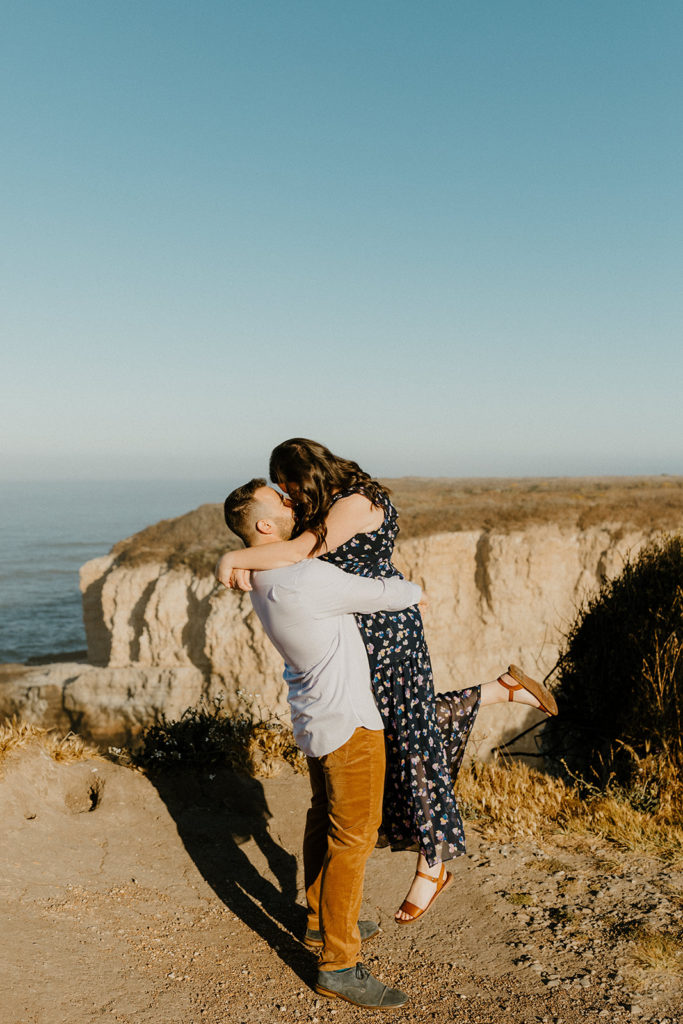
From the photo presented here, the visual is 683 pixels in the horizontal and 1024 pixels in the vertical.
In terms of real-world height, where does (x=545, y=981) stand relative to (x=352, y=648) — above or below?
below

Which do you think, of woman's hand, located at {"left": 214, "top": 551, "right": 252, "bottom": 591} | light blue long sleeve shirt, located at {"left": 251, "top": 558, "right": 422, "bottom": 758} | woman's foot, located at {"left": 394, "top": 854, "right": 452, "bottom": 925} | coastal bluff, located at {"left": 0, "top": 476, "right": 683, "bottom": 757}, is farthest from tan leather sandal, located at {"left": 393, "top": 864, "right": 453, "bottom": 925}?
coastal bluff, located at {"left": 0, "top": 476, "right": 683, "bottom": 757}

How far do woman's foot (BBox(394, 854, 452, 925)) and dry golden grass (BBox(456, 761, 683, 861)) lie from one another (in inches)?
73.0

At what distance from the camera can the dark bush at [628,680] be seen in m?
5.73

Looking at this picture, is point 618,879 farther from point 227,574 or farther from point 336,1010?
point 227,574

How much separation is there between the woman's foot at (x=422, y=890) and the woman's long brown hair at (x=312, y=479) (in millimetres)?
1692

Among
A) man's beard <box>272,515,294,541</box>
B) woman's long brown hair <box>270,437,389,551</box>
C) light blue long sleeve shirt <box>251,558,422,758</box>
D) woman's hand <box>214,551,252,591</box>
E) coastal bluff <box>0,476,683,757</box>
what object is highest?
woman's long brown hair <box>270,437,389,551</box>

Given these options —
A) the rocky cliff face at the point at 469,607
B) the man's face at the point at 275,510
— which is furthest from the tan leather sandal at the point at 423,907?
the rocky cliff face at the point at 469,607

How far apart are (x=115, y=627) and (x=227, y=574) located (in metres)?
17.4

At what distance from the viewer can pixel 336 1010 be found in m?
3.21

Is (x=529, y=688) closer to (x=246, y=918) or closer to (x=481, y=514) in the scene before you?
(x=246, y=918)

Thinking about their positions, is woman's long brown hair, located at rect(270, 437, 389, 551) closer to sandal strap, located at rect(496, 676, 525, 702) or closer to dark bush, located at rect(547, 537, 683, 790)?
sandal strap, located at rect(496, 676, 525, 702)

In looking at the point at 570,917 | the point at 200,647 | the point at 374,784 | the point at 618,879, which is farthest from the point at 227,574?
the point at 200,647

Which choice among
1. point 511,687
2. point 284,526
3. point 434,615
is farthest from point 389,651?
point 434,615

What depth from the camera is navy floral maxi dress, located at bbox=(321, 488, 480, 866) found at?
3.41 meters
